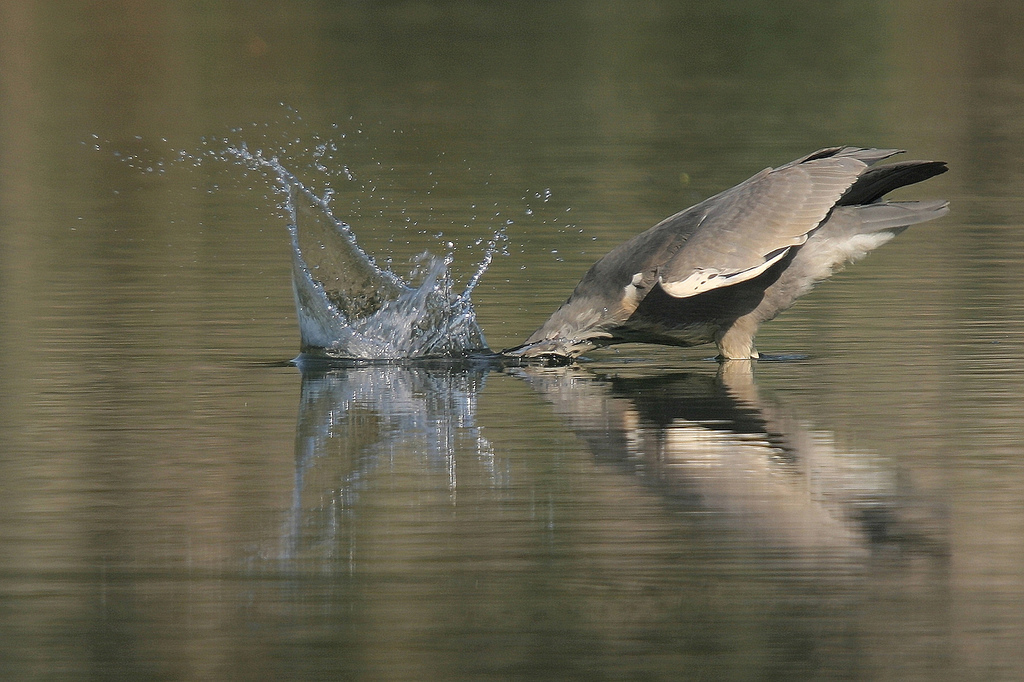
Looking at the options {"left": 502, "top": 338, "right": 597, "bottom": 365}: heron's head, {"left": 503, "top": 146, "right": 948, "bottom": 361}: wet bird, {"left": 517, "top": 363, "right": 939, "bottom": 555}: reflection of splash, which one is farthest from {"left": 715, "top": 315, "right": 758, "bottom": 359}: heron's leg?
{"left": 502, "top": 338, "right": 597, "bottom": 365}: heron's head

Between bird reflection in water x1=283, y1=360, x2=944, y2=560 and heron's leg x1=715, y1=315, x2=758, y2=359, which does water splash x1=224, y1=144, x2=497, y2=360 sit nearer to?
bird reflection in water x1=283, y1=360, x2=944, y2=560

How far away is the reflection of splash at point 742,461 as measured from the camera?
7191 millimetres

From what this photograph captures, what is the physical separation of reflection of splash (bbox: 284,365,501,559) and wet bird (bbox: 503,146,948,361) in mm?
799

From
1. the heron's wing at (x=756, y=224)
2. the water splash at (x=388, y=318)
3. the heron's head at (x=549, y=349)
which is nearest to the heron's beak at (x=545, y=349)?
the heron's head at (x=549, y=349)

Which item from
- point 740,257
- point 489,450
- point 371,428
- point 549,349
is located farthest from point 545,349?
point 489,450

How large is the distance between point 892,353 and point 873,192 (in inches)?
43.2

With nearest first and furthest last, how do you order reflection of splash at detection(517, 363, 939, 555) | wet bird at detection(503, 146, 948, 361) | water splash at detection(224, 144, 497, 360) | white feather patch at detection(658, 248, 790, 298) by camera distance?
reflection of splash at detection(517, 363, 939, 555), white feather patch at detection(658, 248, 790, 298), wet bird at detection(503, 146, 948, 361), water splash at detection(224, 144, 497, 360)

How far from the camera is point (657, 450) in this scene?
853cm

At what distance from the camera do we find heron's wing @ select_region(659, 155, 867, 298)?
34.6 ft

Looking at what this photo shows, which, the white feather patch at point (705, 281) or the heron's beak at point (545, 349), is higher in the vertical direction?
the white feather patch at point (705, 281)

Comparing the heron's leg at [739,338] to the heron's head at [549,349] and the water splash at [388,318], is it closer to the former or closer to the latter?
the heron's head at [549,349]

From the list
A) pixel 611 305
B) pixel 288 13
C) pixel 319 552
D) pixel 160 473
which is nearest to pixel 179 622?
pixel 319 552

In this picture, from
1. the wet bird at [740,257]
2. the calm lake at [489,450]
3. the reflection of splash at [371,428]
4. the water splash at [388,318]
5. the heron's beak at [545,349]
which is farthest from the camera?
the water splash at [388,318]

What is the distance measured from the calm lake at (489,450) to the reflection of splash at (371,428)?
1.3 inches
